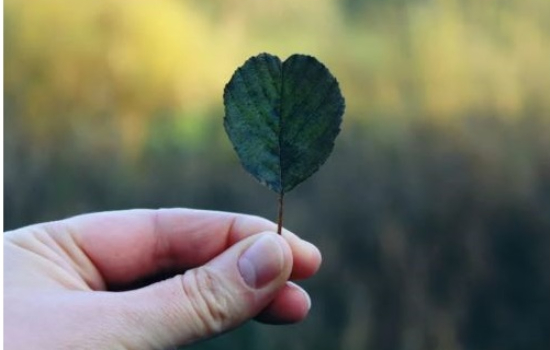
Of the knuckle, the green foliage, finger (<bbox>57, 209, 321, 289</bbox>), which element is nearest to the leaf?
the green foliage

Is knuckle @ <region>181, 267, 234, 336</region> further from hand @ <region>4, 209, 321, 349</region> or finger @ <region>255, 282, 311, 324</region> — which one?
finger @ <region>255, 282, 311, 324</region>

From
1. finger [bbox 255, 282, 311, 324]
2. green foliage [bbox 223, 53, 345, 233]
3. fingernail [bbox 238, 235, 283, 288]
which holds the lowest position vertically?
finger [bbox 255, 282, 311, 324]

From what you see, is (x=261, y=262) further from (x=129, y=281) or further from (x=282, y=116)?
(x=129, y=281)

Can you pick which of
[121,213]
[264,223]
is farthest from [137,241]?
[264,223]

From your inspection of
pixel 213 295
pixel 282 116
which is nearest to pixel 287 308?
pixel 213 295

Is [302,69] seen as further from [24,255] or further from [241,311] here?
[24,255]
